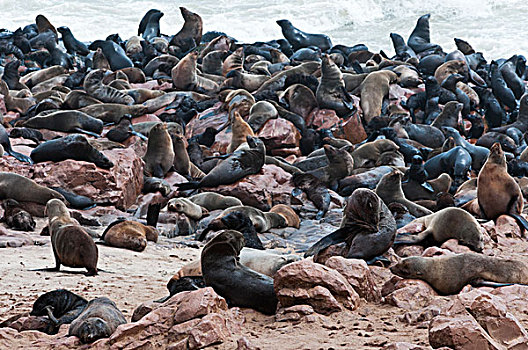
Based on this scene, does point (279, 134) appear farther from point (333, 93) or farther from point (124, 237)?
point (124, 237)

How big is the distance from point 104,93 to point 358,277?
11.4 metres

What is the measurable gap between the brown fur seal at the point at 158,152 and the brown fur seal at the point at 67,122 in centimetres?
136

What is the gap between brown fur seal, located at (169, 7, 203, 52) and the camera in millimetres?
20156

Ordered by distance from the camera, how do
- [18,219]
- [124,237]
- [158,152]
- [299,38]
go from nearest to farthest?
[124,237]
[18,219]
[158,152]
[299,38]

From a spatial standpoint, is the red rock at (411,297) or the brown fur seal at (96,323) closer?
the brown fur seal at (96,323)

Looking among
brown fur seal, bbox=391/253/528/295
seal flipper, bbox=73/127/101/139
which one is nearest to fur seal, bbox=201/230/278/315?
brown fur seal, bbox=391/253/528/295

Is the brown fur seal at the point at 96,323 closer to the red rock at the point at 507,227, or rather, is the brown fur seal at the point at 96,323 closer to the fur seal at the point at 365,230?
the fur seal at the point at 365,230

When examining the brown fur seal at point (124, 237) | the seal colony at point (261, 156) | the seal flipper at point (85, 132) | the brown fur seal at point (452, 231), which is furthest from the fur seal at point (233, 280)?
the seal flipper at point (85, 132)

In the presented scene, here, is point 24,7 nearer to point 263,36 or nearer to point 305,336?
point 263,36

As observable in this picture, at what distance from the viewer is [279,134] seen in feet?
40.7

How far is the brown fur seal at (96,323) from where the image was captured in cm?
316

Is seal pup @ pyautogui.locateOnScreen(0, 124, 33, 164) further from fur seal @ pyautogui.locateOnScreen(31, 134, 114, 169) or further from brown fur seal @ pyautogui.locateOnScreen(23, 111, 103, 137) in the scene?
brown fur seal @ pyautogui.locateOnScreen(23, 111, 103, 137)

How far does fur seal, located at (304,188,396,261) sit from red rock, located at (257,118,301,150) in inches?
287

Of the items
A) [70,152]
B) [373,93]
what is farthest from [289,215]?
[373,93]
